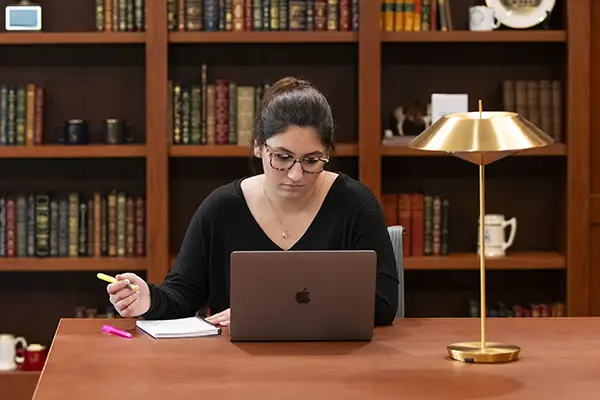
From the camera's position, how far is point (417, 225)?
435 cm

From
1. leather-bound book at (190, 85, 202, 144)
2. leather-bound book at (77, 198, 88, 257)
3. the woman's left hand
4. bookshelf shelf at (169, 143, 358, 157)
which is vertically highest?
leather-bound book at (190, 85, 202, 144)

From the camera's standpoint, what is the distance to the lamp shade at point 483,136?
214 centimetres

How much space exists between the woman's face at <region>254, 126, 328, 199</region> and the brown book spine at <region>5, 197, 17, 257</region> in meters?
1.85

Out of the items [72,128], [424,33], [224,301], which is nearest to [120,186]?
[72,128]

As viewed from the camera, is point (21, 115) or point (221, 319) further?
point (21, 115)

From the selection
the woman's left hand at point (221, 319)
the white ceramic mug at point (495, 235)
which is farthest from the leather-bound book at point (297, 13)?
the woman's left hand at point (221, 319)

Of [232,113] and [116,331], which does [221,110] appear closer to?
[232,113]

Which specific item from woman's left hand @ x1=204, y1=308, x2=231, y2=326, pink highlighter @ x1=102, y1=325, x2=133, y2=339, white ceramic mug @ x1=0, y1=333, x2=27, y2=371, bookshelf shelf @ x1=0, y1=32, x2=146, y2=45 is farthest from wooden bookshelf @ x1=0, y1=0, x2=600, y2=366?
pink highlighter @ x1=102, y1=325, x2=133, y2=339

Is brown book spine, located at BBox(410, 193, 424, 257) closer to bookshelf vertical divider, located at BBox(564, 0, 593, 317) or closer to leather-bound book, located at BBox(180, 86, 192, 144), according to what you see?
bookshelf vertical divider, located at BBox(564, 0, 593, 317)

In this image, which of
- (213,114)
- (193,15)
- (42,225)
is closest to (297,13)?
(193,15)

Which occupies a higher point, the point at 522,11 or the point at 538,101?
the point at 522,11

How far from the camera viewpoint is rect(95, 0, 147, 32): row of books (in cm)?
424

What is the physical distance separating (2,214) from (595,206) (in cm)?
233

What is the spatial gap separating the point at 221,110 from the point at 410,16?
817 mm
